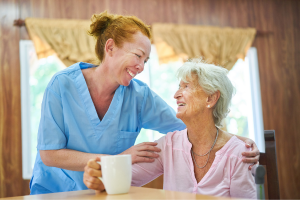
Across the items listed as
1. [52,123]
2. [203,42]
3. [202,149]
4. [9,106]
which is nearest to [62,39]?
[9,106]

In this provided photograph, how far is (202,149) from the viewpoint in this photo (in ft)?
4.83

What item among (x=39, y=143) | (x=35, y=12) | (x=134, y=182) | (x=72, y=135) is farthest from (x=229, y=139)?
(x=35, y=12)

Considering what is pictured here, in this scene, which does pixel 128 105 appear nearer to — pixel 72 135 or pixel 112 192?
pixel 72 135

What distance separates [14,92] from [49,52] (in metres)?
0.58

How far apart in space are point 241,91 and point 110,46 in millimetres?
3102

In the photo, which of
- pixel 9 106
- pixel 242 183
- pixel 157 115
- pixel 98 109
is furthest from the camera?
pixel 9 106

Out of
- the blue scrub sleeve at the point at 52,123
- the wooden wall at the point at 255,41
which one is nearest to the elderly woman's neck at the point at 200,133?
the blue scrub sleeve at the point at 52,123

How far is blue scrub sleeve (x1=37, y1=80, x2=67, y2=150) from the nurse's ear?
1.01 ft

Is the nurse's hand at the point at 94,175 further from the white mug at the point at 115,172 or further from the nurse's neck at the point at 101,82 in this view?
the nurse's neck at the point at 101,82

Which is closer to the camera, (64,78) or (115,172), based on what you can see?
(115,172)

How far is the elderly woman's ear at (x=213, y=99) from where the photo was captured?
5.10 ft

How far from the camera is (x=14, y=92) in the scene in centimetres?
354

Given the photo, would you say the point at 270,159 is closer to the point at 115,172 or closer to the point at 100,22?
the point at 115,172

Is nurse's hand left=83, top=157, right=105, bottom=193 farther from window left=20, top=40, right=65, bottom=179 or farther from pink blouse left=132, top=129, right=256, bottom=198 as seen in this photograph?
window left=20, top=40, right=65, bottom=179
